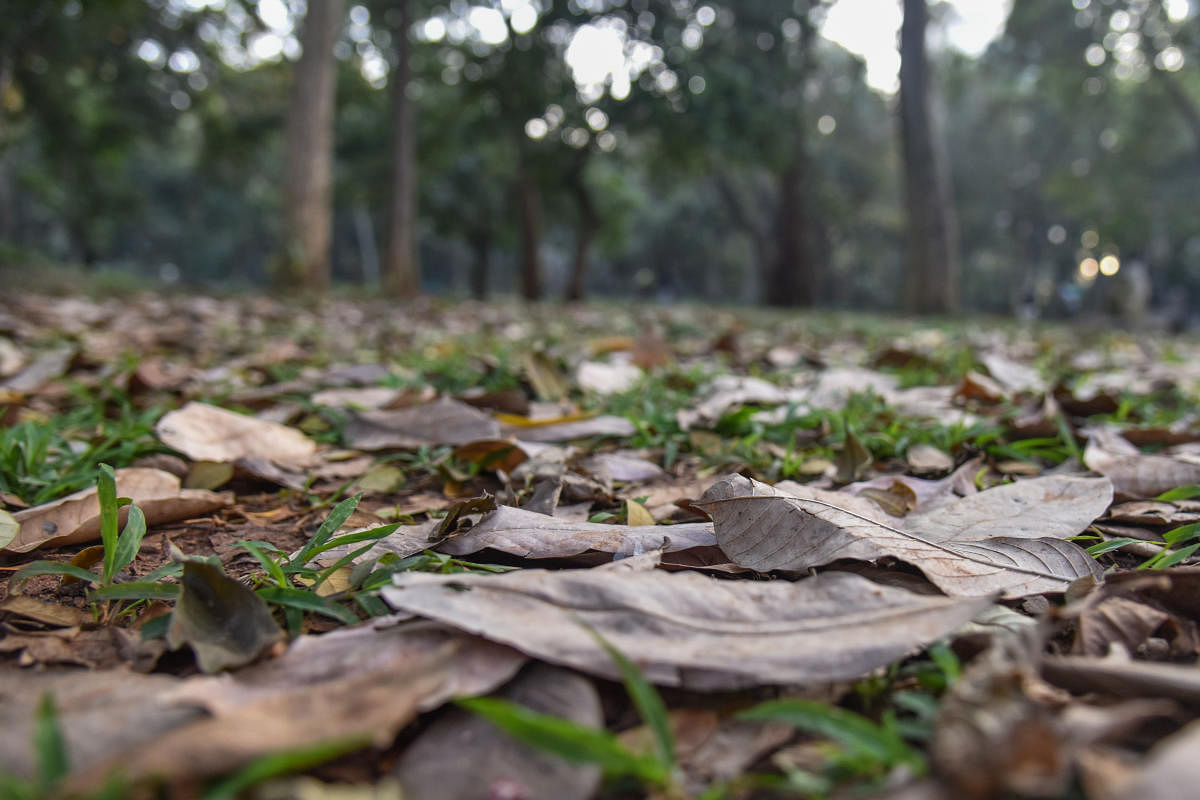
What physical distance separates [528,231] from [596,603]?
12904 millimetres

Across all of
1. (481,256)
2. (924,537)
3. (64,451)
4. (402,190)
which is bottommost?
(481,256)

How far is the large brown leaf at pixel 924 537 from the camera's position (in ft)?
3.06

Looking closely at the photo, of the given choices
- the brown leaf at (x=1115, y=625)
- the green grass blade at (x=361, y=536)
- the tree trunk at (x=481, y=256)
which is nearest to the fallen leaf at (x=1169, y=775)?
the brown leaf at (x=1115, y=625)

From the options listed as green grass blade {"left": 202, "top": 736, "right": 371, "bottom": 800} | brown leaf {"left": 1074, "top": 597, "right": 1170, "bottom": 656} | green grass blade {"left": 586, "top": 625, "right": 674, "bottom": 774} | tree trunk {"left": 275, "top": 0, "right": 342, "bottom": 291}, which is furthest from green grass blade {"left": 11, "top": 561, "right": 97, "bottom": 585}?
tree trunk {"left": 275, "top": 0, "right": 342, "bottom": 291}

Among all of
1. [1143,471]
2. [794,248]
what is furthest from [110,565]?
[794,248]

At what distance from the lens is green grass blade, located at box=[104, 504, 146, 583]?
976 mm

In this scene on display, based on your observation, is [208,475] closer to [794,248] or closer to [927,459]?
[927,459]

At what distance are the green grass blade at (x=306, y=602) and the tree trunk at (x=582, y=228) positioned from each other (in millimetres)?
11848

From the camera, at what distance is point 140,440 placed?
5.27 ft

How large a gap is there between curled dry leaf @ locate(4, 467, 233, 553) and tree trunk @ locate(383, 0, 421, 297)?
819 centimetres

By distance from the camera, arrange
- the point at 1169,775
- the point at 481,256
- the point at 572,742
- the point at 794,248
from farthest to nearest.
Answer: the point at 481,256
the point at 794,248
the point at 572,742
the point at 1169,775

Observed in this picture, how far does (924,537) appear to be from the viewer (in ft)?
3.47

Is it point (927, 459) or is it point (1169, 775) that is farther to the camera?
point (927, 459)

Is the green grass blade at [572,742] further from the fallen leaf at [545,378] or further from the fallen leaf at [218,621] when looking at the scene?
the fallen leaf at [545,378]
